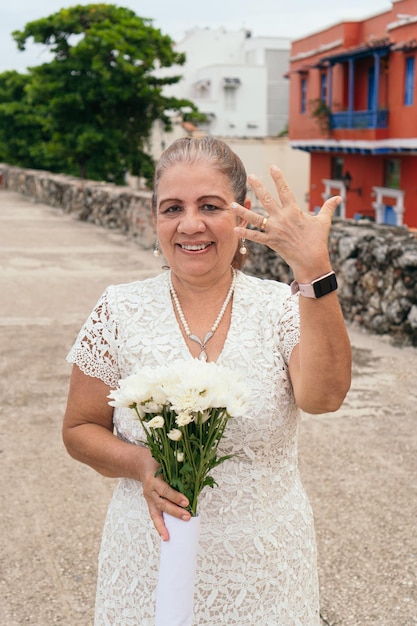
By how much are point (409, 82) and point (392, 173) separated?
3.19m

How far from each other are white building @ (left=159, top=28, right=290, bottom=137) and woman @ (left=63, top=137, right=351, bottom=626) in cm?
5570

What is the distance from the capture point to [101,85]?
84.6ft

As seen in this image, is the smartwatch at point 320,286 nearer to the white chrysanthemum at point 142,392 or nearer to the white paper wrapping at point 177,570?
the white chrysanthemum at point 142,392

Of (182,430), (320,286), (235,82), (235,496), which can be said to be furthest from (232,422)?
(235,82)

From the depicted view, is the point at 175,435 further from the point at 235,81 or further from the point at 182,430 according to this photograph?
the point at 235,81

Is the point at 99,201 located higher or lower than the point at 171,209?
lower

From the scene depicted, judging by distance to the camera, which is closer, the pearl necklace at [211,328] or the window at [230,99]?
the pearl necklace at [211,328]

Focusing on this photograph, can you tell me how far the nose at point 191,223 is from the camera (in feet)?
6.79

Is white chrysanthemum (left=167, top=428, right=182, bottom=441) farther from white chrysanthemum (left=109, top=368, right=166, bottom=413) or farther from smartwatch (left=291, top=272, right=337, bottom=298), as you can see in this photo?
smartwatch (left=291, top=272, right=337, bottom=298)

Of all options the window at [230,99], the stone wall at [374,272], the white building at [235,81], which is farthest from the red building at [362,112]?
the window at [230,99]

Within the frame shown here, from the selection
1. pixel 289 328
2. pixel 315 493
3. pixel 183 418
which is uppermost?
pixel 289 328

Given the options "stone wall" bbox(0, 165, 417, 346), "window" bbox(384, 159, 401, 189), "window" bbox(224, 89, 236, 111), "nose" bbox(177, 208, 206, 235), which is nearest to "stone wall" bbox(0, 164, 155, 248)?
"stone wall" bbox(0, 165, 417, 346)

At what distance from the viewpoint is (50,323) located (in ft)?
28.3

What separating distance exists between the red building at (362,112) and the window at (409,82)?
0.10 ft
